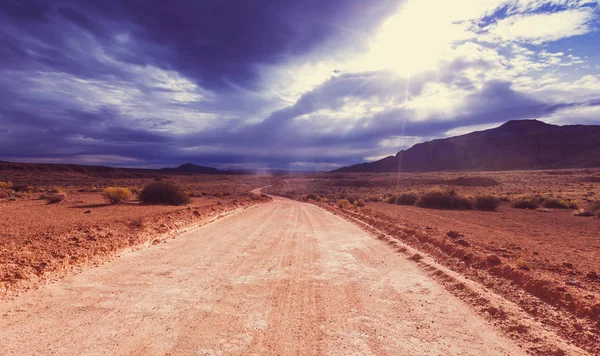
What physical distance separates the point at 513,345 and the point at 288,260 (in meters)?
6.18

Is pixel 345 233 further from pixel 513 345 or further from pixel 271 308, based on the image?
pixel 513 345

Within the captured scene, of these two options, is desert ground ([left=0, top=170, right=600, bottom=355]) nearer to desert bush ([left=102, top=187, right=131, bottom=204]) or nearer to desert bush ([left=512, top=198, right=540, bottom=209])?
desert bush ([left=102, top=187, right=131, bottom=204])

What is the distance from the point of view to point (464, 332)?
571cm

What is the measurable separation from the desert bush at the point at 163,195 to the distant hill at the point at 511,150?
125 metres

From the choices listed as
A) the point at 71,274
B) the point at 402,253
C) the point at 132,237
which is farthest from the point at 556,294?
the point at 132,237

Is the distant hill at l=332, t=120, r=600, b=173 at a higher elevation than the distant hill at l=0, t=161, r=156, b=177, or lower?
higher

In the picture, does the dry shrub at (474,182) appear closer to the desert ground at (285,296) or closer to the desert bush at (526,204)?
the desert bush at (526,204)

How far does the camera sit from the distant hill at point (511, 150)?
441 feet

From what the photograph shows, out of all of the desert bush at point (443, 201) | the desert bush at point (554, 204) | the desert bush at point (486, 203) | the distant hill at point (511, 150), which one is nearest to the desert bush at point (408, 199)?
the desert bush at point (443, 201)

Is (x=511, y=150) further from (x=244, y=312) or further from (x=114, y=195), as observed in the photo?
(x=244, y=312)

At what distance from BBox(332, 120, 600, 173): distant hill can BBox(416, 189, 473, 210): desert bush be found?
4029 inches

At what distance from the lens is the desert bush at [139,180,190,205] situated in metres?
29.9

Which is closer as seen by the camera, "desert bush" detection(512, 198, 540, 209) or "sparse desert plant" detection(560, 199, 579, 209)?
"sparse desert plant" detection(560, 199, 579, 209)

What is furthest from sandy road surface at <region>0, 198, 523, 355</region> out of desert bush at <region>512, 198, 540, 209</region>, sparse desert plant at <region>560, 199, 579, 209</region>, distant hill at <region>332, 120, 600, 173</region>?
distant hill at <region>332, 120, 600, 173</region>
